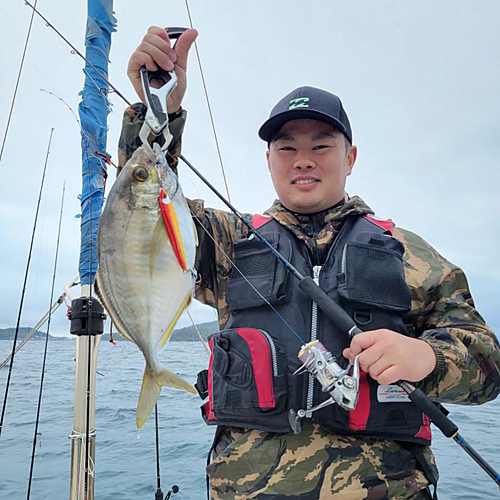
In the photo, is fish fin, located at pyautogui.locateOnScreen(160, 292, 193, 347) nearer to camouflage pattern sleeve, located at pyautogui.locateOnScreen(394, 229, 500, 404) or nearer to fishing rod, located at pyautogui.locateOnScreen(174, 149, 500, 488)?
fishing rod, located at pyautogui.locateOnScreen(174, 149, 500, 488)

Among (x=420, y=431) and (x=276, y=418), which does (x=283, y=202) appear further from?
(x=420, y=431)

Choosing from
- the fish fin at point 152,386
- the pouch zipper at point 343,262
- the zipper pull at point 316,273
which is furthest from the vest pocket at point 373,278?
the fish fin at point 152,386

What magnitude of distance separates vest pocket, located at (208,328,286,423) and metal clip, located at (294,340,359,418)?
0.86ft

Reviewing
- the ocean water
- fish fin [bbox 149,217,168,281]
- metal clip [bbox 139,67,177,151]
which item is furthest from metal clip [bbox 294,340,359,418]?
the ocean water

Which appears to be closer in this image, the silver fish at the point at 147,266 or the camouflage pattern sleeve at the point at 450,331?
the silver fish at the point at 147,266

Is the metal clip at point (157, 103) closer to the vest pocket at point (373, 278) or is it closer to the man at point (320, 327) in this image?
the man at point (320, 327)

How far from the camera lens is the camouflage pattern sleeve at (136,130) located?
6.27ft

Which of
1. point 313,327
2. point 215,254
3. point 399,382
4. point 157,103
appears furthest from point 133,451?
point 157,103

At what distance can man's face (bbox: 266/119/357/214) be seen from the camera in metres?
2.25

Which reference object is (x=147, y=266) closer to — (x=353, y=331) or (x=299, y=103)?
(x=353, y=331)

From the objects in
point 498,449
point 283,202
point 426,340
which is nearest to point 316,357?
point 426,340

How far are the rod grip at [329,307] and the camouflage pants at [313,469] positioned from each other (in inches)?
18.2

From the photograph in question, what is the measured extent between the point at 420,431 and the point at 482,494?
3.97 metres

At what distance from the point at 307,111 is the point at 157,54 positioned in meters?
0.80
